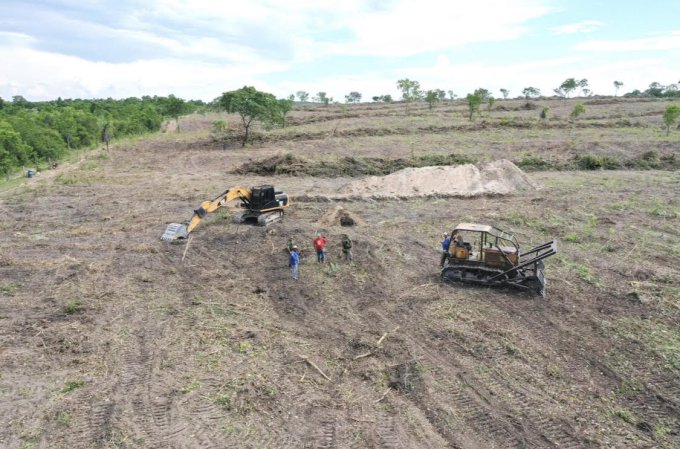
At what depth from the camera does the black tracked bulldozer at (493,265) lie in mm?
13188

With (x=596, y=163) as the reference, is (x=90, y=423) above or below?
below

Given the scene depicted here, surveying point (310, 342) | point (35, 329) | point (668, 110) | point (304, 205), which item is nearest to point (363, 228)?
point (304, 205)

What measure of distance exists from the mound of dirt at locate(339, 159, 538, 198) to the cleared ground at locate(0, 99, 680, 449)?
9.04 feet

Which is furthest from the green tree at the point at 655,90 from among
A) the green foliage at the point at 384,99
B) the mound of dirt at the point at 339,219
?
the mound of dirt at the point at 339,219

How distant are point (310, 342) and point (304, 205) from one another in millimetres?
13349

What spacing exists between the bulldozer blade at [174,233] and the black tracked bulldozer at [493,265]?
10280mm

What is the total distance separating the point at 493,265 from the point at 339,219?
8321mm

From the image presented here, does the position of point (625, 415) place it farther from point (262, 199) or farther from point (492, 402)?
point (262, 199)

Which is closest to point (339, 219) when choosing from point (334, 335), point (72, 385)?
point (334, 335)

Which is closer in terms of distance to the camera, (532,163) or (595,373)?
(595,373)

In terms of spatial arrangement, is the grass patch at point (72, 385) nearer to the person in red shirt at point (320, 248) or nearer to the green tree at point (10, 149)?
the person in red shirt at point (320, 248)

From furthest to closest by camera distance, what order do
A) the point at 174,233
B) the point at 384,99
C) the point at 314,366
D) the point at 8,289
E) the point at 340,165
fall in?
the point at 384,99 → the point at 340,165 → the point at 174,233 → the point at 8,289 → the point at 314,366

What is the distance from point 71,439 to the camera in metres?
7.93

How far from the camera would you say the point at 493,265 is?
13523mm
